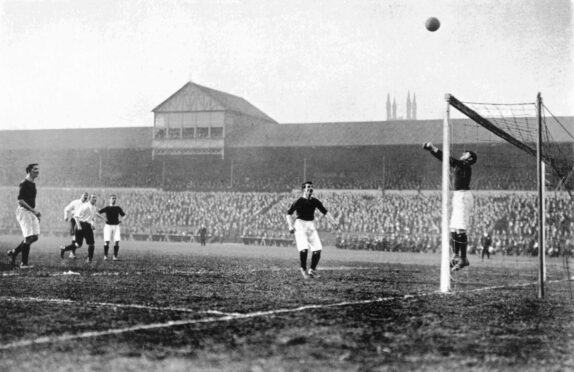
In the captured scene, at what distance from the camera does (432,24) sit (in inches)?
624

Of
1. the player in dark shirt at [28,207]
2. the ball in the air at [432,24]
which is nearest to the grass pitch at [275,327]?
the player in dark shirt at [28,207]

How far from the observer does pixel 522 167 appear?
135 feet

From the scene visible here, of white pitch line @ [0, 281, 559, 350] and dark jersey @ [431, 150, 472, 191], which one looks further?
dark jersey @ [431, 150, 472, 191]

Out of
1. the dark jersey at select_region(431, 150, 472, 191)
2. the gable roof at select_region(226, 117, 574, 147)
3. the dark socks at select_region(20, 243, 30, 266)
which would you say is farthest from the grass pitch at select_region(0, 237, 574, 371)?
the gable roof at select_region(226, 117, 574, 147)

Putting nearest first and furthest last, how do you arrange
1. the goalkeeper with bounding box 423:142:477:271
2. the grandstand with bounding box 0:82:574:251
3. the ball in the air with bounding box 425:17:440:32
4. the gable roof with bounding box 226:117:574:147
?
the goalkeeper with bounding box 423:142:477:271, the ball in the air with bounding box 425:17:440:32, the grandstand with bounding box 0:82:574:251, the gable roof with bounding box 226:117:574:147

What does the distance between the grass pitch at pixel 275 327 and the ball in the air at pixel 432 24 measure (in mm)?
6674

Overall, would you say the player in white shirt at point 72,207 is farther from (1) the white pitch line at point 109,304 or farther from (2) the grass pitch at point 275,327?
(1) the white pitch line at point 109,304

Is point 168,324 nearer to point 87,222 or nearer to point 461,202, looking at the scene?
point 461,202

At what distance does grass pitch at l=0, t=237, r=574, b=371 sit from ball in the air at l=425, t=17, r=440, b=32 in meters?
6.67

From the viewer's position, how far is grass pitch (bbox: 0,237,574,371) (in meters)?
5.04

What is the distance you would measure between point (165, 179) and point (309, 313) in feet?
144

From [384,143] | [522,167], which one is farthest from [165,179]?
[522,167]

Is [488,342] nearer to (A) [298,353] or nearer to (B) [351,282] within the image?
(A) [298,353]

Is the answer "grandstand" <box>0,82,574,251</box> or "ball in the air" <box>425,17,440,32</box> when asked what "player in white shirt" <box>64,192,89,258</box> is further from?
"grandstand" <box>0,82,574,251</box>
